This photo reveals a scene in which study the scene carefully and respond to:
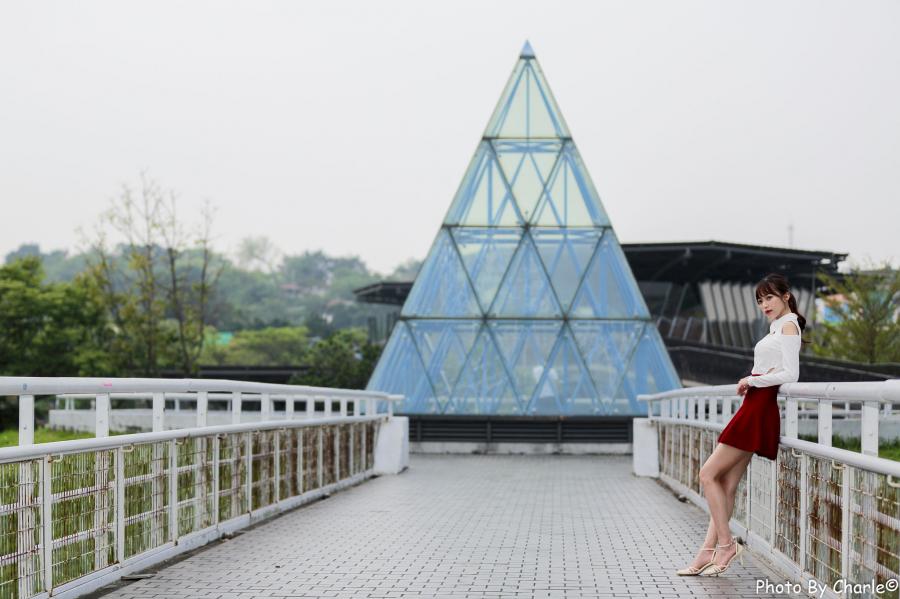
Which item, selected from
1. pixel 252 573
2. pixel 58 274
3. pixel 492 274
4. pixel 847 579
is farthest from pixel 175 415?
pixel 58 274

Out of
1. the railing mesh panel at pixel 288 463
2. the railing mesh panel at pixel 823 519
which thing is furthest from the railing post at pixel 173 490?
the railing mesh panel at pixel 823 519

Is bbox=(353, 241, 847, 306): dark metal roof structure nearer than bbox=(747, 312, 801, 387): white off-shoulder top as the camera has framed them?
No

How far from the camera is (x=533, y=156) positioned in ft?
104

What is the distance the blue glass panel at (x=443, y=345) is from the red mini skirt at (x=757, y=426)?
21527 mm

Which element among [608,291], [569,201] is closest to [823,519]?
[608,291]

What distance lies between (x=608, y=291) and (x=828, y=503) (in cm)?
2333

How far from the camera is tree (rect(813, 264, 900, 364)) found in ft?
185

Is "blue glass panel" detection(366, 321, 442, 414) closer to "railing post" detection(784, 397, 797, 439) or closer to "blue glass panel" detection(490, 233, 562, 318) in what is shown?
"blue glass panel" detection(490, 233, 562, 318)

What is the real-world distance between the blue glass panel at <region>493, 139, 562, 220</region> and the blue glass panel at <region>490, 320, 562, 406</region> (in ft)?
8.71

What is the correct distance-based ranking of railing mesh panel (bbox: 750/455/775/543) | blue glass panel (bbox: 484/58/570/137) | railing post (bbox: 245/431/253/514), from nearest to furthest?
1. railing mesh panel (bbox: 750/455/775/543)
2. railing post (bbox: 245/431/253/514)
3. blue glass panel (bbox: 484/58/570/137)

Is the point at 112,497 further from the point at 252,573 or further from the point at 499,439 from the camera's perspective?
the point at 499,439

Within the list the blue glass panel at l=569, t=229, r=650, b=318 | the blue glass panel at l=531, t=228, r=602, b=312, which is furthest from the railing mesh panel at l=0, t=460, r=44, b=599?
the blue glass panel at l=531, t=228, r=602, b=312

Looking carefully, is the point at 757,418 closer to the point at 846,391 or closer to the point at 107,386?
the point at 846,391

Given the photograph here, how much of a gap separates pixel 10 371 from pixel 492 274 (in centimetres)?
3429
